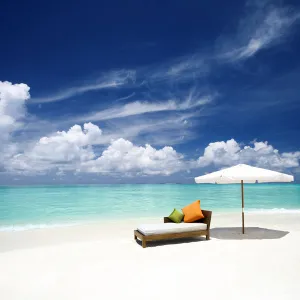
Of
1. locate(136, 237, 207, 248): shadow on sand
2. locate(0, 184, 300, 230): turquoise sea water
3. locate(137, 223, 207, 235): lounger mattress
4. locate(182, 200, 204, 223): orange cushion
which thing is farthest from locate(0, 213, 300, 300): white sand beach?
locate(0, 184, 300, 230): turquoise sea water

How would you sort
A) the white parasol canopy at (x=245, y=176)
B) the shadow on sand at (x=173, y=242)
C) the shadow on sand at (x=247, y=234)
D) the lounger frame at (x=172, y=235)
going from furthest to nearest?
the shadow on sand at (x=247, y=234), the white parasol canopy at (x=245, y=176), the shadow on sand at (x=173, y=242), the lounger frame at (x=172, y=235)

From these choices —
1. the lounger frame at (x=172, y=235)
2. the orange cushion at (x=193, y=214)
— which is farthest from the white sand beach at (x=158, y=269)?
the orange cushion at (x=193, y=214)

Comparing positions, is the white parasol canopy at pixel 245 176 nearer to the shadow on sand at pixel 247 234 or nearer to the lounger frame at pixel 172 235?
the lounger frame at pixel 172 235

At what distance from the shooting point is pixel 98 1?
15508 millimetres

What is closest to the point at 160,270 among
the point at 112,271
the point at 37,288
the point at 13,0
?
A: the point at 112,271

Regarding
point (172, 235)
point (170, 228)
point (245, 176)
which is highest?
point (245, 176)

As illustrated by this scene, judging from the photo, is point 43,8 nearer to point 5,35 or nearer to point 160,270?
point 5,35

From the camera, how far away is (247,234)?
755 cm

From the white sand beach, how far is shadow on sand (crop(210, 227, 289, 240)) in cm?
5

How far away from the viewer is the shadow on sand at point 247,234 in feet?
23.3

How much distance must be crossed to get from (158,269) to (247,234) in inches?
149

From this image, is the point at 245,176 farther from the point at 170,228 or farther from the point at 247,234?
the point at 170,228

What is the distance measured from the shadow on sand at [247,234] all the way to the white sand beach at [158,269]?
5cm

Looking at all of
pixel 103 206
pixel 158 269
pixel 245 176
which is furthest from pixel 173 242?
pixel 103 206
